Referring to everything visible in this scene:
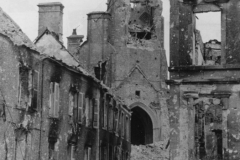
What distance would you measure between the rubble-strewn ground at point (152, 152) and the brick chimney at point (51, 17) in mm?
15400

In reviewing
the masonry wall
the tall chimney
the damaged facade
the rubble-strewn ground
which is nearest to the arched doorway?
the rubble-strewn ground

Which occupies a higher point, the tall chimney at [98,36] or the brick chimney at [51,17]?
the tall chimney at [98,36]

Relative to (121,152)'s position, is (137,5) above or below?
above

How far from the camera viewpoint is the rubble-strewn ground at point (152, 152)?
4112 centimetres

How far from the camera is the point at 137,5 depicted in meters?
52.7

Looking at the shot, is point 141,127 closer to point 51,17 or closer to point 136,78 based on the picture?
point 136,78

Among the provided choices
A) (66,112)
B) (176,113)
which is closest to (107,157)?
(66,112)

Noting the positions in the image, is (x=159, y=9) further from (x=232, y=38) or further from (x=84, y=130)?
(x=232, y=38)

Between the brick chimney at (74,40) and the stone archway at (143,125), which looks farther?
the brick chimney at (74,40)

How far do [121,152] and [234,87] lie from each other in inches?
602

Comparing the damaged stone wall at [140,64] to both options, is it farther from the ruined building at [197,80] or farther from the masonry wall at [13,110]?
the masonry wall at [13,110]

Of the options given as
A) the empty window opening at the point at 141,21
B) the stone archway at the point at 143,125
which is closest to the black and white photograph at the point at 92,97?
the stone archway at the point at 143,125

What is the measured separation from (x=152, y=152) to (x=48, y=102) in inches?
850

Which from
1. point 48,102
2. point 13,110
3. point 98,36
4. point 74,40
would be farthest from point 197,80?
point 74,40
